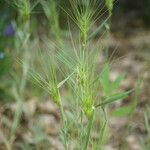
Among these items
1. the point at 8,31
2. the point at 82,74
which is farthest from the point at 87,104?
the point at 8,31

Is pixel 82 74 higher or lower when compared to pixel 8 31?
higher

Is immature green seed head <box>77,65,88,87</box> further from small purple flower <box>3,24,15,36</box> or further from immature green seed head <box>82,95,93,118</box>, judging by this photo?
small purple flower <box>3,24,15,36</box>

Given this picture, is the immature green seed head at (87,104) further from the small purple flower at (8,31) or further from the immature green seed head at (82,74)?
the small purple flower at (8,31)

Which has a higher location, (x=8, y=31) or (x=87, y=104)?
(x=87, y=104)

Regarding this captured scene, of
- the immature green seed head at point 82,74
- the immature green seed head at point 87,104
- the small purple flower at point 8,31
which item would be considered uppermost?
the immature green seed head at point 82,74

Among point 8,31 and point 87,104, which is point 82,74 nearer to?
point 87,104

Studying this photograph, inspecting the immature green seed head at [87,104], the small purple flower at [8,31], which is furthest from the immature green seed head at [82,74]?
the small purple flower at [8,31]

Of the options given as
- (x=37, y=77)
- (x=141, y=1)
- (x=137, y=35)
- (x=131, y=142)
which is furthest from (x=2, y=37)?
(x=141, y=1)

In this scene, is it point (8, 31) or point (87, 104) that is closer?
point (87, 104)

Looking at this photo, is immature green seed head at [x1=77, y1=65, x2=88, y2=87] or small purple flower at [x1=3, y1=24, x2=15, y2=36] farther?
small purple flower at [x1=3, y1=24, x2=15, y2=36]

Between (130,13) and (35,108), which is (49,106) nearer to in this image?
(35,108)

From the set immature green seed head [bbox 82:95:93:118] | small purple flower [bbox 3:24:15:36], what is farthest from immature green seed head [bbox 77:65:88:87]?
small purple flower [bbox 3:24:15:36]
